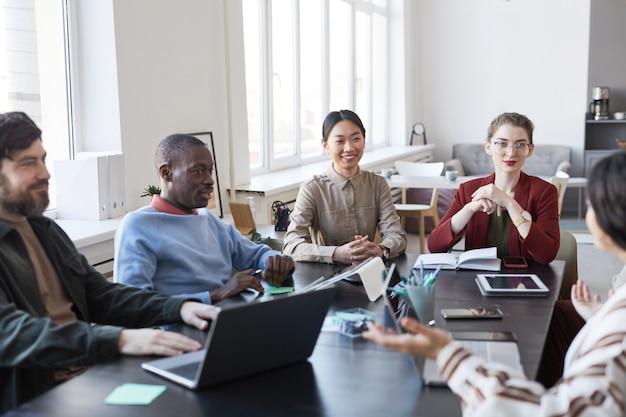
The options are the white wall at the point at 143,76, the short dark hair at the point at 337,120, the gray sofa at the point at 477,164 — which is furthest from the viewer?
the gray sofa at the point at 477,164

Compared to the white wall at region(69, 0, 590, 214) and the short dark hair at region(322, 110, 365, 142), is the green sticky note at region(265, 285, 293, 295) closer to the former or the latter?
the short dark hair at region(322, 110, 365, 142)

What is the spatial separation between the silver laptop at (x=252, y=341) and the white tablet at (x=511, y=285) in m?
0.87

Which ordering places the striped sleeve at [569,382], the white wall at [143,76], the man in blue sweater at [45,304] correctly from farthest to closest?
1. the white wall at [143,76]
2. the man in blue sweater at [45,304]
3. the striped sleeve at [569,382]

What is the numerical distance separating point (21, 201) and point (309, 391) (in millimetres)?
904

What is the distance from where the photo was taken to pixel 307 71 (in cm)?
664

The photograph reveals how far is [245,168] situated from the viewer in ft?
16.5

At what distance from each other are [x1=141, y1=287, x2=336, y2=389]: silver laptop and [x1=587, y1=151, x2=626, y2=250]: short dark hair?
621 mm

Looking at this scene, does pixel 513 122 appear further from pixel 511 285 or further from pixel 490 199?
pixel 511 285

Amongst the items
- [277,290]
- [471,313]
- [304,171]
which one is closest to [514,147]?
[471,313]

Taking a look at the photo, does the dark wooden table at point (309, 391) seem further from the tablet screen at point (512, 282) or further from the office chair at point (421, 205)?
the office chair at point (421, 205)

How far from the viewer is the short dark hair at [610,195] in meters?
1.36

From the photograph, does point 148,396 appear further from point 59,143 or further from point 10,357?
point 59,143

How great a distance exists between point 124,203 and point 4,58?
2.93ft

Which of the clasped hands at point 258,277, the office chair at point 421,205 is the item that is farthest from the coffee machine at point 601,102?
the clasped hands at point 258,277
